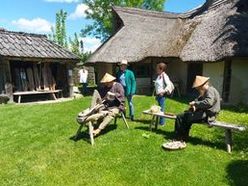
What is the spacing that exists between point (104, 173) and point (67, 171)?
0.76 metres

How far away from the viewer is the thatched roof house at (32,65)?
1644 centimetres

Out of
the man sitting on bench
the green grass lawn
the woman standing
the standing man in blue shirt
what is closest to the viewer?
the green grass lawn

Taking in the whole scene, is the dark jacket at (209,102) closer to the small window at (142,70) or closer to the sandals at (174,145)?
the sandals at (174,145)

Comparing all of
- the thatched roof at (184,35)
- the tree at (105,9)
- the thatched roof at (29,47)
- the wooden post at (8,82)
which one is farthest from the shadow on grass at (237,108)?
the tree at (105,9)

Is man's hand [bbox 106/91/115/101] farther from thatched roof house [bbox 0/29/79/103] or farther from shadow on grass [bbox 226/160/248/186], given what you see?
thatched roof house [bbox 0/29/79/103]

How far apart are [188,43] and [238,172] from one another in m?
12.2

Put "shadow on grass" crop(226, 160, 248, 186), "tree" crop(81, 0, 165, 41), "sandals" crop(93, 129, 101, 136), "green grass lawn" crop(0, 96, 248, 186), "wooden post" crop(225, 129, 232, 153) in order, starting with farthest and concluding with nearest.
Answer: "tree" crop(81, 0, 165, 41), "sandals" crop(93, 129, 101, 136), "wooden post" crop(225, 129, 232, 153), "green grass lawn" crop(0, 96, 248, 186), "shadow on grass" crop(226, 160, 248, 186)

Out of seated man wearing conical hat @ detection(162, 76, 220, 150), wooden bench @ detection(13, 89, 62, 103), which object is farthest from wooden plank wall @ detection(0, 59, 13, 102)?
seated man wearing conical hat @ detection(162, 76, 220, 150)

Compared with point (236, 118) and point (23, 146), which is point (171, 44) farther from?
point (23, 146)

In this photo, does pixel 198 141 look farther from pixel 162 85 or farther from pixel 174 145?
pixel 162 85

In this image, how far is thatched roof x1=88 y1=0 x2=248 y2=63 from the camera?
14.6 m

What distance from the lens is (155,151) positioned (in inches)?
281

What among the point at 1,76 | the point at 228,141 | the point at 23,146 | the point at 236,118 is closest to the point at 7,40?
the point at 1,76

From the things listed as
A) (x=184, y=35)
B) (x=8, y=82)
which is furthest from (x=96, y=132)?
(x=184, y=35)
